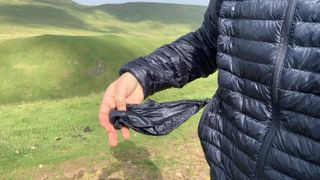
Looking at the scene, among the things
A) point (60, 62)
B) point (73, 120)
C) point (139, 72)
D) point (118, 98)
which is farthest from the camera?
point (60, 62)

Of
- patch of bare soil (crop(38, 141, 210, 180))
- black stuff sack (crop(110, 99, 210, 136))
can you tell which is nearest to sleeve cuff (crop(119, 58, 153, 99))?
black stuff sack (crop(110, 99, 210, 136))

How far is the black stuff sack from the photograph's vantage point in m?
4.52

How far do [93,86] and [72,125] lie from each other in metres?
42.5

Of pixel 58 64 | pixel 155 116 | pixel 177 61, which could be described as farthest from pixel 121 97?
pixel 58 64

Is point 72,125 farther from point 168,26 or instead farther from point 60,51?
point 168,26

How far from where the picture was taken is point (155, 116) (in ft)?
15.4

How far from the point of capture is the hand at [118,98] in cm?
450

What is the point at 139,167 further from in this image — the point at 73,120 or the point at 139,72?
the point at 139,72

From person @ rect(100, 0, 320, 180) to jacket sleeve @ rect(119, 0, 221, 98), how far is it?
0.05ft

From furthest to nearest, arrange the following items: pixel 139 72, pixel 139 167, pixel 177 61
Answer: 1. pixel 139 167
2. pixel 177 61
3. pixel 139 72

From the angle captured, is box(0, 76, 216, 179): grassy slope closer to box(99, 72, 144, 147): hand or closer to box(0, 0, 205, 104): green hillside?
box(99, 72, 144, 147): hand

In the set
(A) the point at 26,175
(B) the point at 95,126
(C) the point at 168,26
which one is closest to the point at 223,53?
(A) the point at 26,175

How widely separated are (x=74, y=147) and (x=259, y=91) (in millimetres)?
10299

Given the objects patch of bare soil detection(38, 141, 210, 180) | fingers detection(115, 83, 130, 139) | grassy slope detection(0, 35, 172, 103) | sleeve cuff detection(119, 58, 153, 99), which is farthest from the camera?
grassy slope detection(0, 35, 172, 103)
